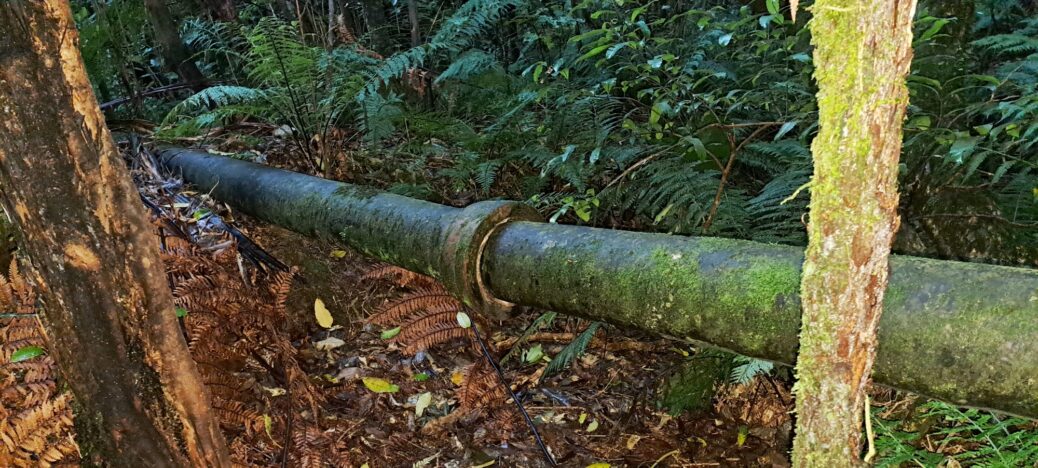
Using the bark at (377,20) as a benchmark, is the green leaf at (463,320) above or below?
below

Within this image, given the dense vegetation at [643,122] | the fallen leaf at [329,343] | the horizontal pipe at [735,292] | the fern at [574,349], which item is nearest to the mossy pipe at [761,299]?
the horizontal pipe at [735,292]

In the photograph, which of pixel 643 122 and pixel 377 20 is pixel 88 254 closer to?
pixel 643 122

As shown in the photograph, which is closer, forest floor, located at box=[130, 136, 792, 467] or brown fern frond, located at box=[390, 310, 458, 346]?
forest floor, located at box=[130, 136, 792, 467]

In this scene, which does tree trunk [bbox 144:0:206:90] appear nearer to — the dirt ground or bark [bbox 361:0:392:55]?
bark [bbox 361:0:392:55]

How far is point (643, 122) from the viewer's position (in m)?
4.09

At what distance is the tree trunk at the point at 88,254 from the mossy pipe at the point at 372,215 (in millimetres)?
951

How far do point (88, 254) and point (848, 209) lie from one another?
1.75 m

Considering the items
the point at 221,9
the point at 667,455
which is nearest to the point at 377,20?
the point at 221,9

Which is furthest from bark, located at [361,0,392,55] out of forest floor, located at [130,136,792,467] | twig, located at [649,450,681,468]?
twig, located at [649,450,681,468]

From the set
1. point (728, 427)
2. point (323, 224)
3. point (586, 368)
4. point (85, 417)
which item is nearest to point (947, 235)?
point (728, 427)

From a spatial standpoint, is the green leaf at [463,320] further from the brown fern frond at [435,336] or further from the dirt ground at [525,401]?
the dirt ground at [525,401]

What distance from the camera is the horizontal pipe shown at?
1.18 metres

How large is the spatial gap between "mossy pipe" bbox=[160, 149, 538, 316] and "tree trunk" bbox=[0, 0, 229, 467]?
95cm

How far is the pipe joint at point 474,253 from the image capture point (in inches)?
87.5
